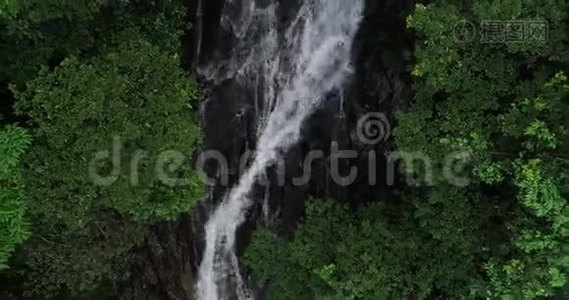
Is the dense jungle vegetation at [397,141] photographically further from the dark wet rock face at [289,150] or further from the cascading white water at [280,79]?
the cascading white water at [280,79]

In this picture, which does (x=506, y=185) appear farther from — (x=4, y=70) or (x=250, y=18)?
(x=4, y=70)

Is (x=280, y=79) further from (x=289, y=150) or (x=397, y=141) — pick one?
(x=397, y=141)

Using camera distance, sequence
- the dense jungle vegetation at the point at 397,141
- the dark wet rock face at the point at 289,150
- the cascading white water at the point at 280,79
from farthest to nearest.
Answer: the cascading white water at the point at 280,79, the dark wet rock face at the point at 289,150, the dense jungle vegetation at the point at 397,141

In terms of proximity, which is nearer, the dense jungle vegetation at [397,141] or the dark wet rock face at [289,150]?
the dense jungle vegetation at [397,141]

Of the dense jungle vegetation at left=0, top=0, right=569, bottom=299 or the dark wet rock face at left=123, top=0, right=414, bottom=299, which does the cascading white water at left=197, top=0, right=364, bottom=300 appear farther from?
the dense jungle vegetation at left=0, top=0, right=569, bottom=299

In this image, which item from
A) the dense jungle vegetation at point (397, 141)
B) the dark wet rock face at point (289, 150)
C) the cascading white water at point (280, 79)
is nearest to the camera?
the dense jungle vegetation at point (397, 141)

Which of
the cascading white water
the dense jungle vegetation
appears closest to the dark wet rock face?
the cascading white water

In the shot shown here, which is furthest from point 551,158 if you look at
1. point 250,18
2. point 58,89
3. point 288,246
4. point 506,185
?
point 58,89

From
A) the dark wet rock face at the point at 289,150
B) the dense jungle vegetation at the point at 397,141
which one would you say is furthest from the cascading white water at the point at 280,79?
the dense jungle vegetation at the point at 397,141
